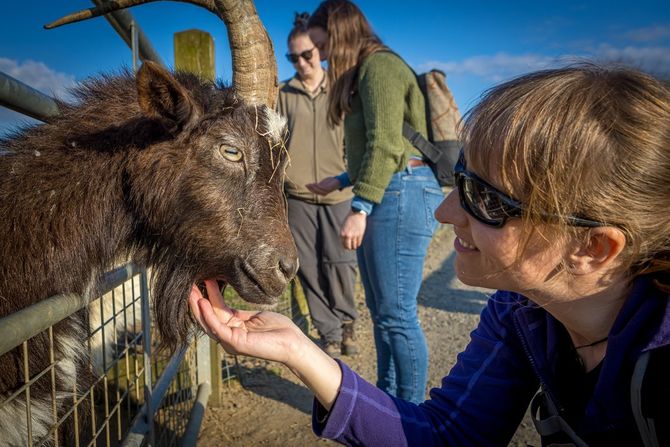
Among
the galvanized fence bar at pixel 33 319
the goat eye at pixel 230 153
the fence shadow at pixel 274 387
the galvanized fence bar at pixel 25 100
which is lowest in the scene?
the fence shadow at pixel 274 387

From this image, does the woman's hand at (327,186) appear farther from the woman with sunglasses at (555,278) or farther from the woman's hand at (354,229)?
the woman with sunglasses at (555,278)

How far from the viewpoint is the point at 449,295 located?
→ 7336 mm

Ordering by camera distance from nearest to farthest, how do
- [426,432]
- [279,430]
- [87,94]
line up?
[426,432] < [87,94] < [279,430]

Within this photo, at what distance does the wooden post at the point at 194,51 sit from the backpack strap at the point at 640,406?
11.0 feet

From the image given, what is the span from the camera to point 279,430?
12.3 feet

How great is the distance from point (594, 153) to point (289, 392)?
142 inches

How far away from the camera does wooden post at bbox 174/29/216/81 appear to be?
376 centimetres

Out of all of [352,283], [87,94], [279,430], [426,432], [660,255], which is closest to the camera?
[660,255]

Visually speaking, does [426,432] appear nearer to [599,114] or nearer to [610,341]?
[610,341]

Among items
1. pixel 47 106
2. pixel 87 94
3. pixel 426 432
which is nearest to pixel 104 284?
pixel 47 106

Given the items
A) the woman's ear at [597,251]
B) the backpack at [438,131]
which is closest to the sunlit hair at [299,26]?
the backpack at [438,131]

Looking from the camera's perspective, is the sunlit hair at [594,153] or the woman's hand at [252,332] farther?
the woman's hand at [252,332]

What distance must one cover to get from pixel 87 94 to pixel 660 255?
250 cm

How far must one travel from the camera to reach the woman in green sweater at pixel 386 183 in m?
3.10
